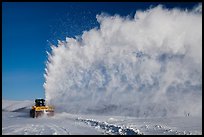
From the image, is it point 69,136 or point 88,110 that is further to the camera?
point 88,110

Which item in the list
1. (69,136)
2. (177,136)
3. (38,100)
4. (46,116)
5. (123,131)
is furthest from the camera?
(38,100)

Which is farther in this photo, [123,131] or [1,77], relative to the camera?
[123,131]

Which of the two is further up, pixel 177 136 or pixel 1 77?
pixel 1 77

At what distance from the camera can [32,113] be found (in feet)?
138

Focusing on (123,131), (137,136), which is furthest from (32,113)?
(137,136)

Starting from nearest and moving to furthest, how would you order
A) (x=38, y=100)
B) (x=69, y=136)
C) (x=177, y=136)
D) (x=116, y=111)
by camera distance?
(x=177, y=136)
(x=69, y=136)
(x=38, y=100)
(x=116, y=111)

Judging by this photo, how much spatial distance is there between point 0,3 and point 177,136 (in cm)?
1103

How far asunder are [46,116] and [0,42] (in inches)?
971

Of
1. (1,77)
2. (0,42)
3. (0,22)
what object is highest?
(0,22)

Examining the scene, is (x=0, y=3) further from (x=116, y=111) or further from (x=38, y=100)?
(x=116, y=111)

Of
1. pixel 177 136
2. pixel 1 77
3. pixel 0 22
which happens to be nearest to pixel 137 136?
pixel 177 136

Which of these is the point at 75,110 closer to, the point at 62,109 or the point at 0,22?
the point at 62,109

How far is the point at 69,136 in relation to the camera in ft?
58.4

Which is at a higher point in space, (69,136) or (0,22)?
(0,22)
